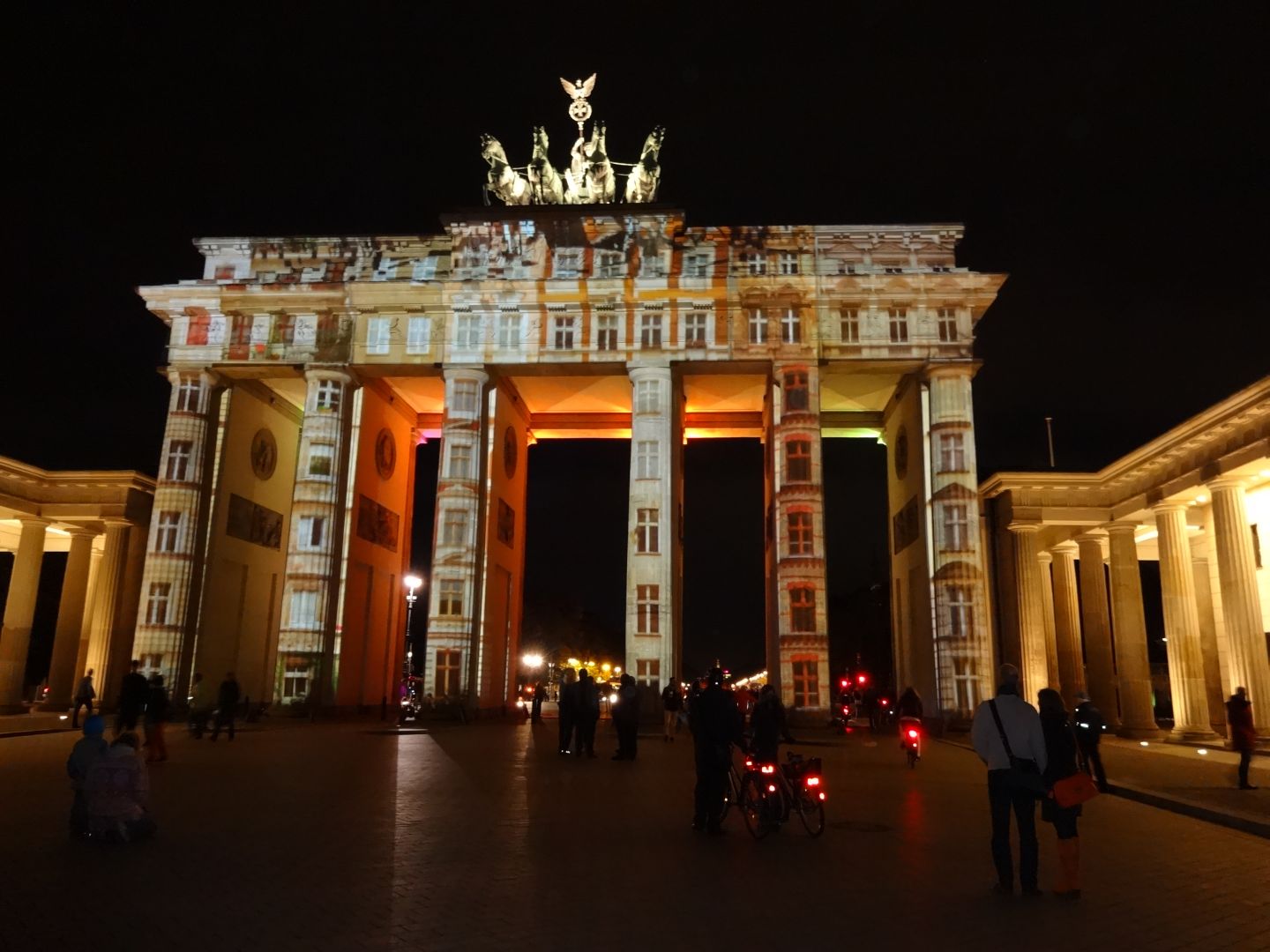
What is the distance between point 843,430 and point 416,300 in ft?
64.6

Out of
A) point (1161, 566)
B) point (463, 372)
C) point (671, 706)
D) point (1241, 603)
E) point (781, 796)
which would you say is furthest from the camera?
point (463, 372)

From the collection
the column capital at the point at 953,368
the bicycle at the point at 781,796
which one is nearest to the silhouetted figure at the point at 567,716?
the bicycle at the point at 781,796

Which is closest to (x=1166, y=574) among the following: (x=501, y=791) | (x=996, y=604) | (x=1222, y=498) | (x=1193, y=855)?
(x=1222, y=498)

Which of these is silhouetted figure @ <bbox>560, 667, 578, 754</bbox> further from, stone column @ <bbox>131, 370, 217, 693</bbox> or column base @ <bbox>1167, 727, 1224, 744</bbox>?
column base @ <bbox>1167, 727, 1224, 744</bbox>

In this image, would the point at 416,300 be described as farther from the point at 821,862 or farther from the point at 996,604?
the point at 821,862

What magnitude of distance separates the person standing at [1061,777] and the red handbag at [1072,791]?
76 millimetres

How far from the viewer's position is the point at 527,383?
38.4m

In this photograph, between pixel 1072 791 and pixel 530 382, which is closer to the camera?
pixel 1072 791

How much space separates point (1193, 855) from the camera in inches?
379

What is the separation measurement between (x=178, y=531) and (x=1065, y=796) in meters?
33.5

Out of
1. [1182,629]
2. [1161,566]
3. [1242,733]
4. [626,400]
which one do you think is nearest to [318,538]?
[626,400]

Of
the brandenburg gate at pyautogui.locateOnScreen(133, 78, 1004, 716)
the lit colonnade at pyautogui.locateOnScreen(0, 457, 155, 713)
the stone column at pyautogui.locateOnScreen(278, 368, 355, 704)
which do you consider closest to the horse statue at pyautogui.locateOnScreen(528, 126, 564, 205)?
A: the brandenburg gate at pyautogui.locateOnScreen(133, 78, 1004, 716)

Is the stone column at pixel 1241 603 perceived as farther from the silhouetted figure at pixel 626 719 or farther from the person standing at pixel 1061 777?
the person standing at pixel 1061 777

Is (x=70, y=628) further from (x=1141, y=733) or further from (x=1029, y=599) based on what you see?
(x=1141, y=733)
